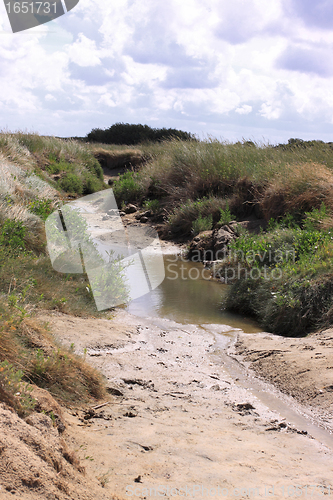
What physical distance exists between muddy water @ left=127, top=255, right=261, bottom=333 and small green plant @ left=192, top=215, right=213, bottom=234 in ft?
7.88

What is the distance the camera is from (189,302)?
7027 mm

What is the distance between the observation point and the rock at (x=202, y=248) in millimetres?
10141

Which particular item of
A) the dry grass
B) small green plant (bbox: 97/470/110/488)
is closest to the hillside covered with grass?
the dry grass

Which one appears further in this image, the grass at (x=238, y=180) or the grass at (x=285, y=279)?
the grass at (x=238, y=180)

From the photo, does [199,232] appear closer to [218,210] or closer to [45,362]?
[218,210]

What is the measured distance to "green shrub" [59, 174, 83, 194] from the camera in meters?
16.2

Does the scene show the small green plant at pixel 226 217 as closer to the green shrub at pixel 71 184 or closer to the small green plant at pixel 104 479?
the green shrub at pixel 71 184

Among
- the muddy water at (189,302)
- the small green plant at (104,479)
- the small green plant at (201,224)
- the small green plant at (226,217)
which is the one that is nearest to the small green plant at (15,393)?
the small green plant at (104,479)

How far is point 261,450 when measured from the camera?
2588mm

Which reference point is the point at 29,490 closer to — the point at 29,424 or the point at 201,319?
the point at 29,424

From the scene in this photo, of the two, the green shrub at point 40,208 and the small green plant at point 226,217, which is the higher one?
the green shrub at point 40,208

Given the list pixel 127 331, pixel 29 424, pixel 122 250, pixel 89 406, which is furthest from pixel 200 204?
pixel 29 424

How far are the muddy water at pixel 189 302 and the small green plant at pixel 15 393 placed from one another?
3886 mm

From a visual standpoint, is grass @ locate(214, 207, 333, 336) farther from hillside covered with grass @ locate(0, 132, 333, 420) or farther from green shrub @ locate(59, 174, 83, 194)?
green shrub @ locate(59, 174, 83, 194)
